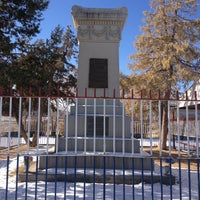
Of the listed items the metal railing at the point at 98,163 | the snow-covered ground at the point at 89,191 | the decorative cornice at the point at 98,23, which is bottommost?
the snow-covered ground at the point at 89,191

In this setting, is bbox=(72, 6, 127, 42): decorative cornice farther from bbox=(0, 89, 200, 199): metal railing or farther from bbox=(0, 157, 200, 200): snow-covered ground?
bbox=(0, 157, 200, 200): snow-covered ground

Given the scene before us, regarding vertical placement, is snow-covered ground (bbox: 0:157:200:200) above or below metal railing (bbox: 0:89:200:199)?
below

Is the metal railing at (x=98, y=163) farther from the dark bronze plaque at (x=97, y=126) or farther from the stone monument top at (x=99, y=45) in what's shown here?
the stone monument top at (x=99, y=45)

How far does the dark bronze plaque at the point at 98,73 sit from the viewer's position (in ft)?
26.6

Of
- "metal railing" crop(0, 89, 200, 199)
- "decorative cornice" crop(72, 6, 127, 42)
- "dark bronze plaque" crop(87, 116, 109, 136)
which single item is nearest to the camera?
"metal railing" crop(0, 89, 200, 199)

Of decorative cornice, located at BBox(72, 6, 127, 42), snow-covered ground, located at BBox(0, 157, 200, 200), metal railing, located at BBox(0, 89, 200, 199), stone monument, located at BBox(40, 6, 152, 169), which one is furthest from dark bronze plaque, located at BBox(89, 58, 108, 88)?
snow-covered ground, located at BBox(0, 157, 200, 200)

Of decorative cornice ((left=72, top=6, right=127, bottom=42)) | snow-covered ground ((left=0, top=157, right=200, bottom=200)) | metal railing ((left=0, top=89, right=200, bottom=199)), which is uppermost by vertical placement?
decorative cornice ((left=72, top=6, right=127, bottom=42))

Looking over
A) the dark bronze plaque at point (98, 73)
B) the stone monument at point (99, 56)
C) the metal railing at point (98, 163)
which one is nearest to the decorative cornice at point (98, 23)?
the stone monument at point (99, 56)

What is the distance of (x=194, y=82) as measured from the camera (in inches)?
515

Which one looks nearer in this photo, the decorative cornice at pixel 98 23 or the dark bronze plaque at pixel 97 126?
the dark bronze plaque at pixel 97 126

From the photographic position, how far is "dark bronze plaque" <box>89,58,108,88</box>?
811 centimetres

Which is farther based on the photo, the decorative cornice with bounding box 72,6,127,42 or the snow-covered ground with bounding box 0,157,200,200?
the decorative cornice with bounding box 72,6,127,42

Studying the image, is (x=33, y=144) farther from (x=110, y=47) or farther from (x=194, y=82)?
(x=194, y=82)

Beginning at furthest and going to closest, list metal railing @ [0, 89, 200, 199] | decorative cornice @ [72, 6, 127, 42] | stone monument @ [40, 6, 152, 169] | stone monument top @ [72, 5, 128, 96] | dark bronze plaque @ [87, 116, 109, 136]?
decorative cornice @ [72, 6, 127, 42] < stone monument top @ [72, 5, 128, 96] < stone monument @ [40, 6, 152, 169] < dark bronze plaque @ [87, 116, 109, 136] < metal railing @ [0, 89, 200, 199]
